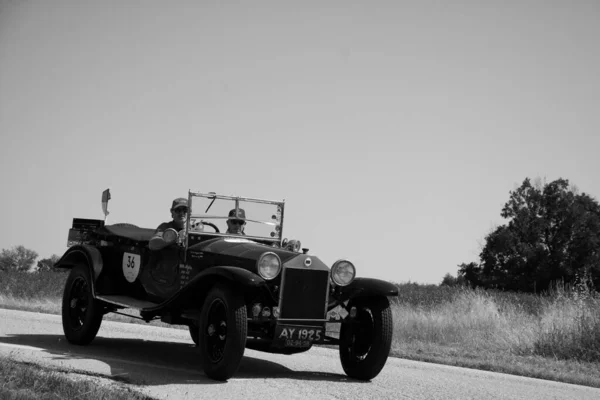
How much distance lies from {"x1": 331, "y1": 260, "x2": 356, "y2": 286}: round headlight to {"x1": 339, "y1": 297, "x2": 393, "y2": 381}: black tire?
0.45 m

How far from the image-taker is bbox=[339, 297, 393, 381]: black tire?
8.02 metres

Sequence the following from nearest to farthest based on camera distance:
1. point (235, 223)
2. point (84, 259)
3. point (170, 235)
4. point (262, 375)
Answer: point (262, 375) < point (170, 235) < point (235, 223) < point (84, 259)

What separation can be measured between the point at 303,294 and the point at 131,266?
3.18m

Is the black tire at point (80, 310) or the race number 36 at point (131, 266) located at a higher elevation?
the race number 36 at point (131, 266)

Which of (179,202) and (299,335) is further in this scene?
(179,202)

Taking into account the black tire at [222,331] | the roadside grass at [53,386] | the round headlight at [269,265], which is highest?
the round headlight at [269,265]

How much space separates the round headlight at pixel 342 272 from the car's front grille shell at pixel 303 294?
11 cm

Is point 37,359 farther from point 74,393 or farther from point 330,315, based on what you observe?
→ point 330,315

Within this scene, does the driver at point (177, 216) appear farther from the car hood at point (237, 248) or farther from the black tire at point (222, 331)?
the black tire at point (222, 331)

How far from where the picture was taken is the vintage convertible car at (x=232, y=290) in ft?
24.8

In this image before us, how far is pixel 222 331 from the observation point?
24.9 feet

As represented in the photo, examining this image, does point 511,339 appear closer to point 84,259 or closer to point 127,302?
point 127,302

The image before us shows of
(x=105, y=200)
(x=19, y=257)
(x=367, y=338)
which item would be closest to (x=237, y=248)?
(x=367, y=338)

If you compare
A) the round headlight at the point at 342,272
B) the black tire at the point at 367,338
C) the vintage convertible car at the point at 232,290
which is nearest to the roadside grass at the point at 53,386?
the vintage convertible car at the point at 232,290
